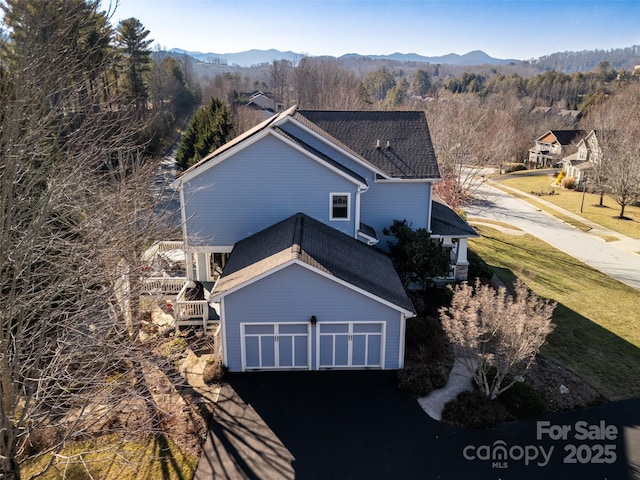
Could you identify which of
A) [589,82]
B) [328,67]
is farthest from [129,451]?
[589,82]

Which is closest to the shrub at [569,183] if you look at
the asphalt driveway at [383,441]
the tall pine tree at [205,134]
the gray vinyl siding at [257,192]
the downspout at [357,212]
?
the tall pine tree at [205,134]

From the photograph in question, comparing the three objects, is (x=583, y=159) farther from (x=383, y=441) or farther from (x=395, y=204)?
(x=383, y=441)

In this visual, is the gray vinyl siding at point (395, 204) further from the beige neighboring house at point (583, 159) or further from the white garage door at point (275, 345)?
→ the beige neighboring house at point (583, 159)

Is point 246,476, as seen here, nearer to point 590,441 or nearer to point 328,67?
point 590,441

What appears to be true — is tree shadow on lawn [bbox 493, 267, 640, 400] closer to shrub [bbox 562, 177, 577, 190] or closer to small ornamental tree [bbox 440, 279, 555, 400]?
small ornamental tree [bbox 440, 279, 555, 400]

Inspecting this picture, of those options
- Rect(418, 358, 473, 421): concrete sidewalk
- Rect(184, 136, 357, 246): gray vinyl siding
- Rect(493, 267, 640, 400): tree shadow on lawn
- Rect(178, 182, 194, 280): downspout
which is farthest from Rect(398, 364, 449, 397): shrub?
Rect(178, 182, 194, 280): downspout

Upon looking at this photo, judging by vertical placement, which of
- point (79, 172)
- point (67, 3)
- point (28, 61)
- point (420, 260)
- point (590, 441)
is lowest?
point (590, 441)
